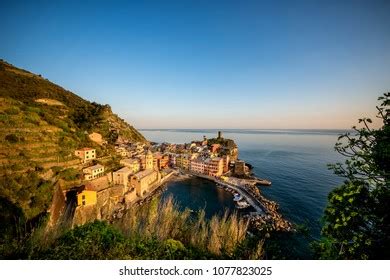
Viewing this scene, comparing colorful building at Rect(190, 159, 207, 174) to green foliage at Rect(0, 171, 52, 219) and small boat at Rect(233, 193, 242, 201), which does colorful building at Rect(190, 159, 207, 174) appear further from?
green foliage at Rect(0, 171, 52, 219)

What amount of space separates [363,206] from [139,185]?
16047mm

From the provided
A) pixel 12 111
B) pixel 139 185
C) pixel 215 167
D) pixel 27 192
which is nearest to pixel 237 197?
pixel 215 167

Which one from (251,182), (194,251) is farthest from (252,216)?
(194,251)

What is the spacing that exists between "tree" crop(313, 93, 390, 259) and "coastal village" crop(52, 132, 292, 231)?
5012 millimetres

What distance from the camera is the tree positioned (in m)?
1.84

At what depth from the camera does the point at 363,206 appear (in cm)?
189

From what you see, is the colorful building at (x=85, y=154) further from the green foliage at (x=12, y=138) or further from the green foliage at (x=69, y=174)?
the green foliage at (x=12, y=138)

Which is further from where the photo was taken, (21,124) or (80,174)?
(80,174)

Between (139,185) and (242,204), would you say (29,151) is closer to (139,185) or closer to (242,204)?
(139,185)

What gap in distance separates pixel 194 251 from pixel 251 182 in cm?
1821

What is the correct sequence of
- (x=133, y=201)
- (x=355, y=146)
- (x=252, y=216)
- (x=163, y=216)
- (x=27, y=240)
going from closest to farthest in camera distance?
(x=355, y=146) → (x=27, y=240) → (x=163, y=216) → (x=252, y=216) → (x=133, y=201)

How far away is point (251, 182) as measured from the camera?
19.5 m
